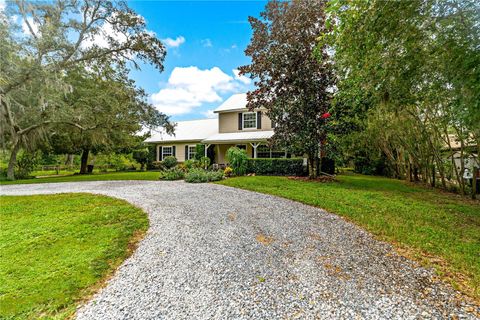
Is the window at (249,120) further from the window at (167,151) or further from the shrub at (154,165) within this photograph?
the shrub at (154,165)

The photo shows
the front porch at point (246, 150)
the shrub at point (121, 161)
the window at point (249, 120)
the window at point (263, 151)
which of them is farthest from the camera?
the shrub at point (121, 161)

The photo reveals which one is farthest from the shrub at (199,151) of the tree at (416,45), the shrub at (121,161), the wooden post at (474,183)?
the wooden post at (474,183)

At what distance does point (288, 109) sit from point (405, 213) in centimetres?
629

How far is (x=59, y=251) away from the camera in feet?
13.1

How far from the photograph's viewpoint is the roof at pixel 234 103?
Result: 1890 cm

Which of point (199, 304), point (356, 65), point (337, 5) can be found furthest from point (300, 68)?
point (199, 304)

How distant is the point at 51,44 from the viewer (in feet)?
35.0

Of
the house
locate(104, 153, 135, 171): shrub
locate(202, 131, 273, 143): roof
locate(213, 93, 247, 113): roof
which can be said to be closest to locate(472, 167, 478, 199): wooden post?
the house

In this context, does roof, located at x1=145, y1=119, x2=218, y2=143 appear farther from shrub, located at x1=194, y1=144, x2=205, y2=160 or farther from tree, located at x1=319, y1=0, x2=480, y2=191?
tree, located at x1=319, y1=0, x2=480, y2=191

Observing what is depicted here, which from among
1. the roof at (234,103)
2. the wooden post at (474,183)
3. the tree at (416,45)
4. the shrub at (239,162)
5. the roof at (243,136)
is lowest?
the wooden post at (474,183)

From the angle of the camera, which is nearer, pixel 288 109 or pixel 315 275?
pixel 315 275

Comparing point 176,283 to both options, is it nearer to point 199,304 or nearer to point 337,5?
point 199,304

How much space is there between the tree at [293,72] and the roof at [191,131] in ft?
34.9

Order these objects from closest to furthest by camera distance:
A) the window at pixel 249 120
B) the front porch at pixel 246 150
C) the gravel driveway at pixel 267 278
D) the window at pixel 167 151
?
1. the gravel driveway at pixel 267 278
2. the front porch at pixel 246 150
3. the window at pixel 249 120
4. the window at pixel 167 151
